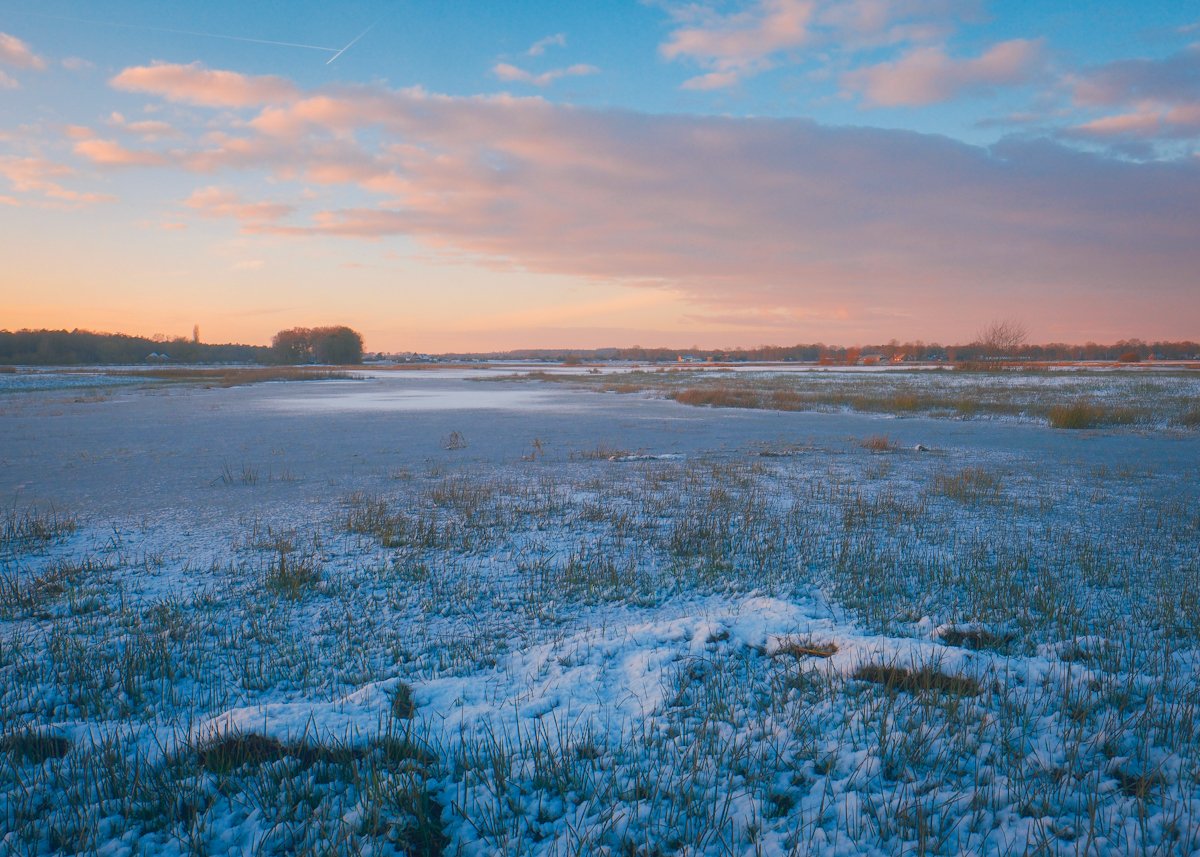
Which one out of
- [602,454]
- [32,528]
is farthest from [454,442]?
[32,528]

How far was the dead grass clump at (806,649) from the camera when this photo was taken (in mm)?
4574

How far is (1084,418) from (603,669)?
23949 mm

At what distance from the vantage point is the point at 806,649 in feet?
15.3

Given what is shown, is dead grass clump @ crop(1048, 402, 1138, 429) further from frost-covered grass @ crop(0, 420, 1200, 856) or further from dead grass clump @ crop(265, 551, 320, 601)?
dead grass clump @ crop(265, 551, 320, 601)

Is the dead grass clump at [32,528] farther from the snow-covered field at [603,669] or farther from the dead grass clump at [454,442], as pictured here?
the dead grass clump at [454,442]

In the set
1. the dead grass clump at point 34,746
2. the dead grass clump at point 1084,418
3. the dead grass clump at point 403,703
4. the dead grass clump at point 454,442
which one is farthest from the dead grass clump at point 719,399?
the dead grass clump at point 34,746

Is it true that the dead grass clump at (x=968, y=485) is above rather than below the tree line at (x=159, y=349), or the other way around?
below

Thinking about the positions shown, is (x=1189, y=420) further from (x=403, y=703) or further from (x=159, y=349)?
(x=159, y=349)

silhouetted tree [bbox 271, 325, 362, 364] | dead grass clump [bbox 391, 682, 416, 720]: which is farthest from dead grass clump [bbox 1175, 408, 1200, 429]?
silhouetted tree [bbox 271, 325, 362, 364]

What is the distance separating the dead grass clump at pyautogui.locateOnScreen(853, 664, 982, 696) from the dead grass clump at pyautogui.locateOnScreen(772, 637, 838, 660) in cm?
36

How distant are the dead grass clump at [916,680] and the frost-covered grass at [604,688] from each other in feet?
0.07

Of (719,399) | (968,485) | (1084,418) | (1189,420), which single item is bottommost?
(968,485)

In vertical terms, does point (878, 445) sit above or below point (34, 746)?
above

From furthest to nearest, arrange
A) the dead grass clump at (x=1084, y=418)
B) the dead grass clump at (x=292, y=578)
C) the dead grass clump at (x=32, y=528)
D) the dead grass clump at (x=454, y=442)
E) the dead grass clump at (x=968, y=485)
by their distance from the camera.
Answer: the dead grass clump at (x=1084, y=418) < the dead grass clump at (x=454, y=442) < the dead grass clump at (x=968, y=485) < the dead grass clump at (x=32, y=528) < the dead grass clump at (x=292, y=578)
